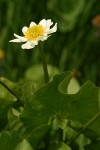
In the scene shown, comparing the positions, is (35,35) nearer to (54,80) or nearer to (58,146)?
(54,80)

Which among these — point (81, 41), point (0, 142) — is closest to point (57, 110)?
point (0, 142)

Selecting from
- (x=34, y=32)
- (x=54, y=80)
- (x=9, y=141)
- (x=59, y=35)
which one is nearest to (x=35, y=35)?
(x=34, y=32)

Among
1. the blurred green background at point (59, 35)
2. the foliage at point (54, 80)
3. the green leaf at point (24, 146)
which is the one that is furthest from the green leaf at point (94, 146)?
the blurred green background at point (59, 35)

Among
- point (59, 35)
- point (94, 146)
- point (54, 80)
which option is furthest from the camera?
point (59, 35)

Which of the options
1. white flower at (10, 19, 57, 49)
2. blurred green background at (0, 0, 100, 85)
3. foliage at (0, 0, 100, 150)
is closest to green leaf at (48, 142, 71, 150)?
foliage at (0, 0, 100, 150)

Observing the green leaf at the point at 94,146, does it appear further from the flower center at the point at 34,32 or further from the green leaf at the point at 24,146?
the flower center at the point at 34,32

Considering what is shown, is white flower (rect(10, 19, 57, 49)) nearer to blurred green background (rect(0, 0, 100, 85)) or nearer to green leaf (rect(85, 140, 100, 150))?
green leaf (rect(85, 140, 100, 150))
